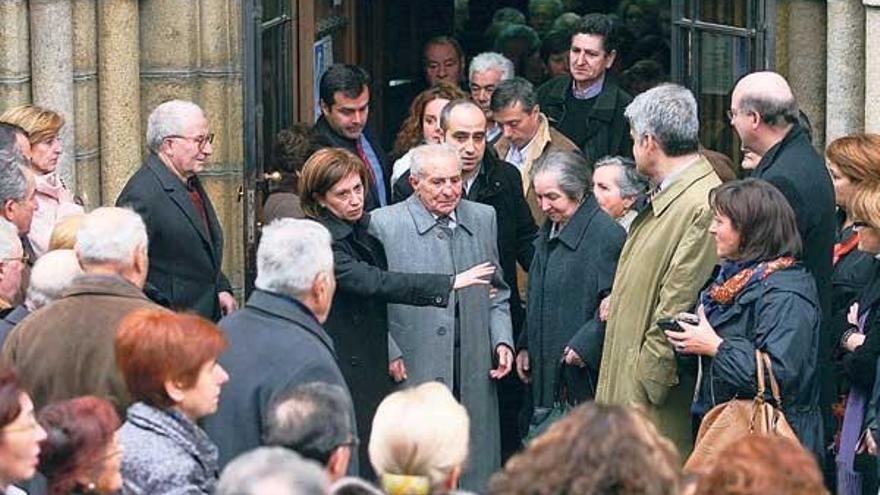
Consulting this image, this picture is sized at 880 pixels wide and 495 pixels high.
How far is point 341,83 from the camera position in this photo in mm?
10398

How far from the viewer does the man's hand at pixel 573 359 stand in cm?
858

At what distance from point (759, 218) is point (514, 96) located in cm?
304

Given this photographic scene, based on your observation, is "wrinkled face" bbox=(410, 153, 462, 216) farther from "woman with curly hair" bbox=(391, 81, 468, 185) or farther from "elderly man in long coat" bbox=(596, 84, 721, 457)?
"woman with curly hair" bbox=(391, 81, 468, 185)

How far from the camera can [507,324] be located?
8.98m

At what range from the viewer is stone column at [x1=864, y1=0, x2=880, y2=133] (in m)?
9.68

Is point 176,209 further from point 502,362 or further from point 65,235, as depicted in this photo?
point 502,362

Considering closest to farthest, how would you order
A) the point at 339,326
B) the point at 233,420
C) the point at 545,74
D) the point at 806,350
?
the point at 233,420
the point at 806,350
the point at 339,326
the point at 545,74

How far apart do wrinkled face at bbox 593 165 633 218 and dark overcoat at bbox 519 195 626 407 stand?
0.11 metres

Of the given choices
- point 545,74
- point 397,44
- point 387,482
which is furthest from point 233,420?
point 397,44

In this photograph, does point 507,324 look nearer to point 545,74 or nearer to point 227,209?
point 227,209

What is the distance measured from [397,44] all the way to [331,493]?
A: 1023 centimetres

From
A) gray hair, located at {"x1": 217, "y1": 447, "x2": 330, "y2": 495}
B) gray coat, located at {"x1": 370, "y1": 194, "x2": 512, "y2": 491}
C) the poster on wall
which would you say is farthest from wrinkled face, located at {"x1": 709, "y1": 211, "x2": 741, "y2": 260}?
the poster on wall

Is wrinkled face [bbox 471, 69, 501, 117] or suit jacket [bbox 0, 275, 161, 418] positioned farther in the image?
wrinkled face [bbox 471, 69, 501, 117]

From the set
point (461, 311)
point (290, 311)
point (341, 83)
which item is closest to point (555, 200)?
point (461, 311)
